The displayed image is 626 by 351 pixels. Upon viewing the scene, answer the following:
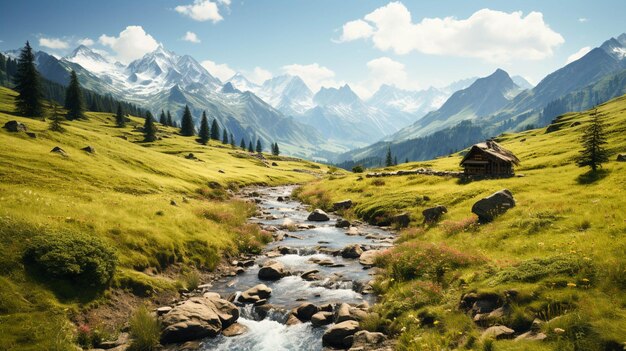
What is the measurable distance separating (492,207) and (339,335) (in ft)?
63.6

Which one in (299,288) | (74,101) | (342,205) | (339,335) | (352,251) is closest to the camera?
(339,335)

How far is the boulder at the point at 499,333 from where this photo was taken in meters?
13.4

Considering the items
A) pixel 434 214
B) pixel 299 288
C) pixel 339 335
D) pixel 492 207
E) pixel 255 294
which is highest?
pixel 492 207

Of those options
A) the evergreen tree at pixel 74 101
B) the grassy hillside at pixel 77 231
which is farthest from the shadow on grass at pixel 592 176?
the evergreen tree at pixel 74 101

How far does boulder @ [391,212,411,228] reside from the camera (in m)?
41.0

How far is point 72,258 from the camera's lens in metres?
18.8

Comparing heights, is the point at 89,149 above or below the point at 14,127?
below

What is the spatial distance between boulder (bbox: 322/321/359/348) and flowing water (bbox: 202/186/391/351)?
537mm

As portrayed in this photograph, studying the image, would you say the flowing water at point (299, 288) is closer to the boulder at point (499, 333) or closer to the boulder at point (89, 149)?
the boulder at point (499, 333)

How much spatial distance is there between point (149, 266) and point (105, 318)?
5762 millimetres

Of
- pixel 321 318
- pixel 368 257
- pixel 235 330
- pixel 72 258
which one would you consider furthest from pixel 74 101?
pixel 321 318

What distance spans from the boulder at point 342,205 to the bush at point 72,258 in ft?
125

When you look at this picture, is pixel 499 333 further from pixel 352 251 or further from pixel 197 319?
pixel 352 251

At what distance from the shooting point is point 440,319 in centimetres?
1636
